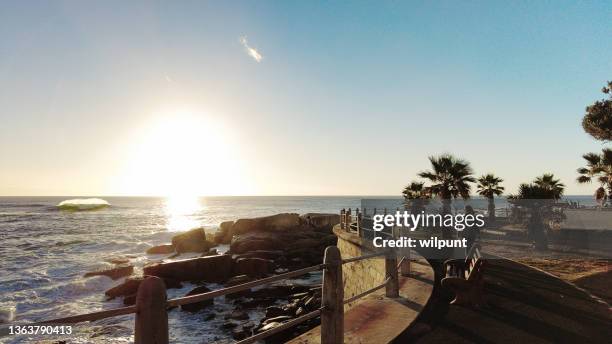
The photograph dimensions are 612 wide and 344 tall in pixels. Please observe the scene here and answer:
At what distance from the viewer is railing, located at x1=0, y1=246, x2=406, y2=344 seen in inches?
110

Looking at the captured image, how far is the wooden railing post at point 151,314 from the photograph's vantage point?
110 inches

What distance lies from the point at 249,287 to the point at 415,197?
2667cm

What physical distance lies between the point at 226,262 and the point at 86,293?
320 inches

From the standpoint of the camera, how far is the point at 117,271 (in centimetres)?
2494

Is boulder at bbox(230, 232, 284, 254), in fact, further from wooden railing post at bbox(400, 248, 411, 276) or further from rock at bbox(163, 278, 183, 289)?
wooden railing post at bbox(400, 248, 411, 276)

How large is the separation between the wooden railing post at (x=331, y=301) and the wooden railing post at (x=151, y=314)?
7.79 feet

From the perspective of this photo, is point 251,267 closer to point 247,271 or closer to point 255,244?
point 247,271

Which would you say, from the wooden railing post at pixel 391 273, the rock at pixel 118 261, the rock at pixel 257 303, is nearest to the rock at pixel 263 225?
the rock at pixel 118 261

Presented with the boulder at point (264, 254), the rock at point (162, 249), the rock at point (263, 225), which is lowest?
the rock at point (162, 249)

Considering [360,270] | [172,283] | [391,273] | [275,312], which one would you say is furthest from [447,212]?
[172,283]

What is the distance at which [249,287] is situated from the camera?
389 cm

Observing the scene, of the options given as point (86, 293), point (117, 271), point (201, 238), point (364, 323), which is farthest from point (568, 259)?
point (201, 238)

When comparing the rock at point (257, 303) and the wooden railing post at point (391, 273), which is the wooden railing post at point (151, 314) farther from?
the rock at point (257, 303)

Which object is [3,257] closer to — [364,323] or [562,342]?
[364,323]
